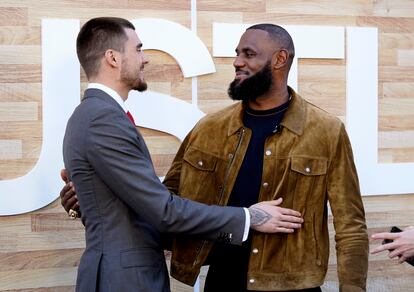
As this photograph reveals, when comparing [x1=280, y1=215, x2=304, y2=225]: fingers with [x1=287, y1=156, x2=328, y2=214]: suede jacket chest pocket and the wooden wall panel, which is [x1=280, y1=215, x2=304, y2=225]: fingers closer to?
[x1=287, y1=156, x2=328, y2=214]: suede jacket chest pocket

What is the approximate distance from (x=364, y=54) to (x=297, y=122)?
1.40 metres

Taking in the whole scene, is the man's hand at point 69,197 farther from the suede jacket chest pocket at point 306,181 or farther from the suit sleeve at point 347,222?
the suit sleeve at point 347,222

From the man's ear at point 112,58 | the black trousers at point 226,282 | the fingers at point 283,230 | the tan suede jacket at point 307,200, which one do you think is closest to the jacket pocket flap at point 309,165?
the tan suede jacket at point 307,200

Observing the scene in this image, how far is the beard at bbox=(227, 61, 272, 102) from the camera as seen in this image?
2729 millimetres

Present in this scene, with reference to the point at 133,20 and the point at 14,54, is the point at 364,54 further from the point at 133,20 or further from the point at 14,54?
the point at 14,54

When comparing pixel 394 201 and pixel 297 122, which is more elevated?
pixel 297 122

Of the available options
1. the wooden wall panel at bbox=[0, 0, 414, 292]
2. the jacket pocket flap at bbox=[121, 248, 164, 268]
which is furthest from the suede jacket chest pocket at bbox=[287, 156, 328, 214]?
the wooden wall panel at bbox=[0, 0, 414, 292]

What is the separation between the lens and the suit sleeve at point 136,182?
235cm

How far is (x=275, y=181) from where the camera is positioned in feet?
8.66

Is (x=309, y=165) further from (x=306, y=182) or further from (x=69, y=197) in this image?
(x=69, y=197)

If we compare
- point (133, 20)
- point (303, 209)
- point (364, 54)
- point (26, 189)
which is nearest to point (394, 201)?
point (364, 54)

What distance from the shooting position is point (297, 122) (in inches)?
105

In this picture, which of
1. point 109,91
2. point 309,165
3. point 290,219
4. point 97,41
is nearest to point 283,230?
point 290,219

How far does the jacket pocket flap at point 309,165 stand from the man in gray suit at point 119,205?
0.19 m
